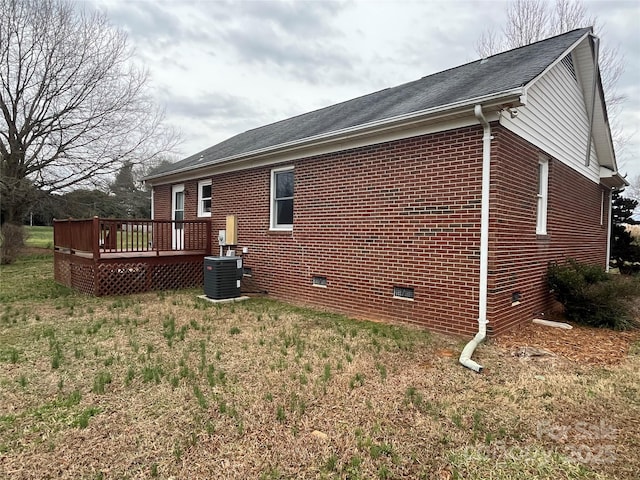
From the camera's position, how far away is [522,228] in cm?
595

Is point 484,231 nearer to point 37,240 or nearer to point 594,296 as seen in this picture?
point 594,296

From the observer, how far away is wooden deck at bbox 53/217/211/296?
8.32 meters

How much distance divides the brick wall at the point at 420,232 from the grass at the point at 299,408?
0.92m

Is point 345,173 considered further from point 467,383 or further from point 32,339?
point 32,339

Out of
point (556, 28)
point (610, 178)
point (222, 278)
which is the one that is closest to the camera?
point (222, 278)

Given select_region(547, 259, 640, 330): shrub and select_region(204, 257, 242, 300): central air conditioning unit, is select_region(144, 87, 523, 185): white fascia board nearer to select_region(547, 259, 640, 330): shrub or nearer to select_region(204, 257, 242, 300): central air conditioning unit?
select_region(204, 257, 242, 300): central air conditioning unit

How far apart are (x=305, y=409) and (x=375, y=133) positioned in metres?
4.52

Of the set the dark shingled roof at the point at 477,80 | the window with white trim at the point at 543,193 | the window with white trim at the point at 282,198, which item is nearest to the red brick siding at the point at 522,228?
the window with white trim at the point at 543,193

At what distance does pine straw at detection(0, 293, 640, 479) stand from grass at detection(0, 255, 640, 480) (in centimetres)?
1

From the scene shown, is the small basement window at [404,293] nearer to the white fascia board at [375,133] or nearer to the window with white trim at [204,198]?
the white fascia board at [375,133]

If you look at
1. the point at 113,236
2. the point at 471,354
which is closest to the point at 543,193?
the point at 471,354

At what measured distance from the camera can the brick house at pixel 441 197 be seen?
207 inches

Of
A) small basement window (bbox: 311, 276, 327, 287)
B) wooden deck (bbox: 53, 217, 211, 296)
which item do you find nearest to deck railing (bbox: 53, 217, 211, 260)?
wooden deck (bbox: 53, 217, 211, 296)

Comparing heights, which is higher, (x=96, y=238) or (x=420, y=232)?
(x=420, y=232)
